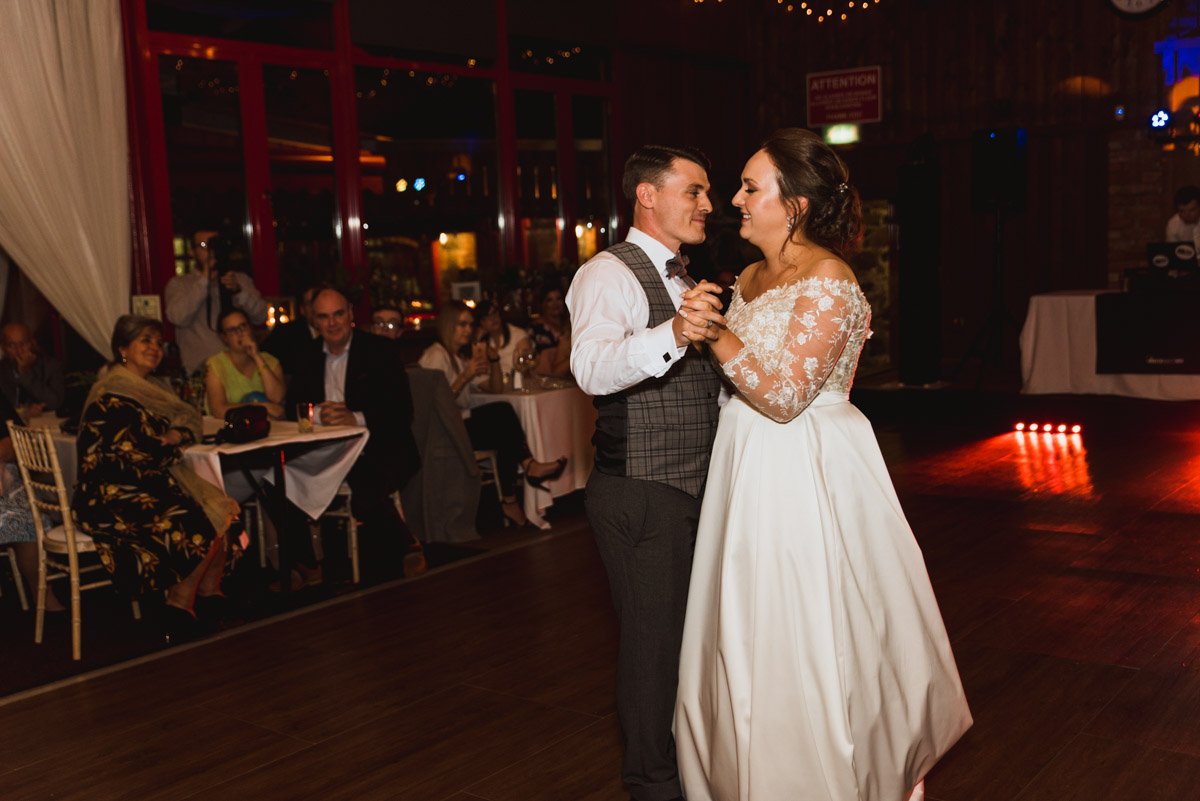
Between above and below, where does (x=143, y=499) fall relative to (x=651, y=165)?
below

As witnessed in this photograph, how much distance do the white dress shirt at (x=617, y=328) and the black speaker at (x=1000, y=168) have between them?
8.34 m

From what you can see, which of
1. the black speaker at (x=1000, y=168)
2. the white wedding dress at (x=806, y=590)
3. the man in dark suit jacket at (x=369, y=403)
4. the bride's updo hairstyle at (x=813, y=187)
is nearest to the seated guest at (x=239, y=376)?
the man in dark suit jacket at (x=369, y=403)

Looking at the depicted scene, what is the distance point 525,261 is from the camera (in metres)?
9.90

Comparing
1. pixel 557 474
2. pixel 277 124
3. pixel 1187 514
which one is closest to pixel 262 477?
pixel 557 474

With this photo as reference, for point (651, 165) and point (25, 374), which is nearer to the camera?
point (651, 165)

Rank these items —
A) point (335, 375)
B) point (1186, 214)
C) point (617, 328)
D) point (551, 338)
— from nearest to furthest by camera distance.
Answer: point (617, 328), point (335, 375), point (551, 338), point (1186, 214)

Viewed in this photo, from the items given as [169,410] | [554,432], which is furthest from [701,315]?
[554,432]

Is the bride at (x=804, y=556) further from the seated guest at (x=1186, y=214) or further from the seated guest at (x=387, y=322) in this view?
the seated guest at (x=1186, y=214)

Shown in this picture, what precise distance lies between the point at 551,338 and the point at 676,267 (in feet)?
14.2

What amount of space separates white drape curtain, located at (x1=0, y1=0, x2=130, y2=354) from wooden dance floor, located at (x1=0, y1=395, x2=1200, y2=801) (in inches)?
110

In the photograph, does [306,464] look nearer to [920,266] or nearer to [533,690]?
[533,690]

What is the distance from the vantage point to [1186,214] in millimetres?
9469

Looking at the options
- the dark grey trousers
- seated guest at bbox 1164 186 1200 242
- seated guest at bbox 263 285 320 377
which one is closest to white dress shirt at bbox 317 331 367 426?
seated guest at bbox 263 285 320 377

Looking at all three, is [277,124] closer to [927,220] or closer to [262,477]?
[262,477]
